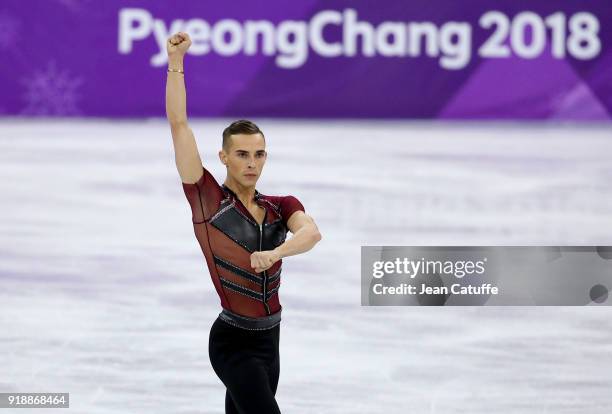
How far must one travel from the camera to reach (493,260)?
21.6ft

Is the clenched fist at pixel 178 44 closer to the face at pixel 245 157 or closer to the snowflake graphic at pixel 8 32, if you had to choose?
the face at pixel 245 157

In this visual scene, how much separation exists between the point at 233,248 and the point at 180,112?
1.78ft

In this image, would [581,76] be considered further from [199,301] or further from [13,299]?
[13,299]

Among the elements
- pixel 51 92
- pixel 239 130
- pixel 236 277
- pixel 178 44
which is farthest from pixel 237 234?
pixel 51 92

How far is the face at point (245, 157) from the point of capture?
424cm

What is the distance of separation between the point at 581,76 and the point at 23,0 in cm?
380

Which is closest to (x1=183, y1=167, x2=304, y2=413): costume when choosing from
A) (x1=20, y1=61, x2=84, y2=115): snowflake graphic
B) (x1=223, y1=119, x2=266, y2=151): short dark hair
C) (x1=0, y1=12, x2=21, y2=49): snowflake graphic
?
(x1=223, y1=119, x2=266, y2=151): short dark hair

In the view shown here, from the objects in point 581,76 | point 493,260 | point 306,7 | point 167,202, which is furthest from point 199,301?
point 581,76

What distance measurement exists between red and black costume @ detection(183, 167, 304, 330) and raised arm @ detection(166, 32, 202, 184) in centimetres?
7

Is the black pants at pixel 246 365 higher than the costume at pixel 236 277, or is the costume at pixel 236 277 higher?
the costume at pixel 236 277

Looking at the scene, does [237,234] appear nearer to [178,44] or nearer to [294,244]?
[294,244]

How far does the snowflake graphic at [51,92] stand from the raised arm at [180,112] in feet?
11.9

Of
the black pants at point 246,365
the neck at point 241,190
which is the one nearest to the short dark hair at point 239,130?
the neck at point 241,190

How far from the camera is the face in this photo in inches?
167
